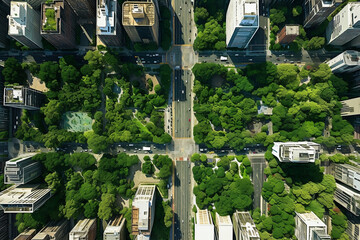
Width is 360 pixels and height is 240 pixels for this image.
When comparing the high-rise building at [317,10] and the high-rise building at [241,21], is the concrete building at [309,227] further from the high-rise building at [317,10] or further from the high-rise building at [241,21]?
the high-rise building at [317,10]

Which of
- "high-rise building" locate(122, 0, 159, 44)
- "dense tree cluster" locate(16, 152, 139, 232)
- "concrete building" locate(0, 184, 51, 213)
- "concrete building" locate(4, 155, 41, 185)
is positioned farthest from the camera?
"dense tree cluster" locate(16, 152, 139, 232)

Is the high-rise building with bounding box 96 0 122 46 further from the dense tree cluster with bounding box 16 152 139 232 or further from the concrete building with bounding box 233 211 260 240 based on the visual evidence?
the concrete building with bounding box 233 211 260 240

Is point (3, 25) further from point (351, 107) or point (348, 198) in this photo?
point (348, 198)

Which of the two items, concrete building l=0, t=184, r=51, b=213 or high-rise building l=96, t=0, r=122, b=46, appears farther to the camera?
high-rise building l=96, t=0, r=122, b=46

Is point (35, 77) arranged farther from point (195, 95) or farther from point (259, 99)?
point (259, 99)

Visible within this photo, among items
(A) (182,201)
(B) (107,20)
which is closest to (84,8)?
(B) (107,20)

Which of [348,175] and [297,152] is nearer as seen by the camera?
[297,152]

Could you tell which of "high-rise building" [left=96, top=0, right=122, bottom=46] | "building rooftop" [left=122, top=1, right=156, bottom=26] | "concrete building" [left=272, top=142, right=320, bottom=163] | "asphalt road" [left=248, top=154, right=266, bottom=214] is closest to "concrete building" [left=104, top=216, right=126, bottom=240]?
"asphalt road" [left=248, top=154, right=266, bottom=214]
